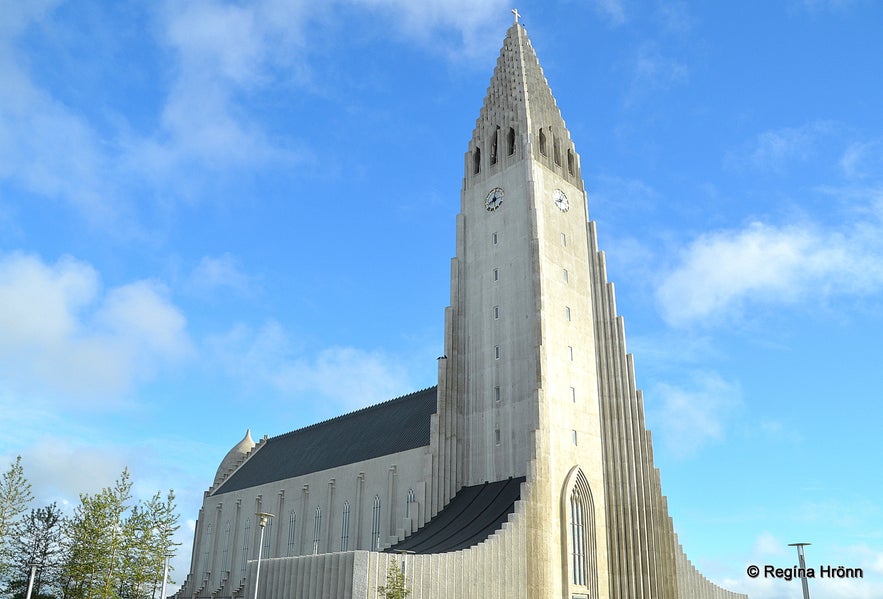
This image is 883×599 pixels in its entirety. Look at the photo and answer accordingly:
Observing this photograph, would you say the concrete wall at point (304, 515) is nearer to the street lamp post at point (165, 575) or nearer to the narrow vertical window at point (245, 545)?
the narrow vertical window at point (245, 545)

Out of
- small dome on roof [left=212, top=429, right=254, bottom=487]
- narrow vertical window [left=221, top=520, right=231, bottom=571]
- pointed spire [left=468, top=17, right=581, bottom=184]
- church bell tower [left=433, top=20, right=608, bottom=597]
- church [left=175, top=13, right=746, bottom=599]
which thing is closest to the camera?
church [left=175, top=13, right=746, bottom=599]

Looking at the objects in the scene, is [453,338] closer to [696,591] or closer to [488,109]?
[488,109]

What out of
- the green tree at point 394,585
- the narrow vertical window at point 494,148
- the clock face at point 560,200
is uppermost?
the narrow vertical window at point 494,148

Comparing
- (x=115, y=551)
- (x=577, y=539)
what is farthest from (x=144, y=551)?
(x=577, y=539)

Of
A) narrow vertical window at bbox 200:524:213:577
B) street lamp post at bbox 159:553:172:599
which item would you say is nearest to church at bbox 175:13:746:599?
street lamp post at bbox 159:553:172:599

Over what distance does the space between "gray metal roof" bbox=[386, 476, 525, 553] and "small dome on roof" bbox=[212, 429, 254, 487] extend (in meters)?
43.4

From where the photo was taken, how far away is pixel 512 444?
5456 centimetres

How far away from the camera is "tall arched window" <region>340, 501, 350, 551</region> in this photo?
206 ft

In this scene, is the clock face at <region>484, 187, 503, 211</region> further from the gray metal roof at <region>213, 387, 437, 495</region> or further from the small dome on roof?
the small dome on roof

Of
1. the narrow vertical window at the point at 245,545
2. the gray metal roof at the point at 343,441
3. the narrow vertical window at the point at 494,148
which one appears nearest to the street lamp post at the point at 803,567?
the gray metal roof at the point at 343,441

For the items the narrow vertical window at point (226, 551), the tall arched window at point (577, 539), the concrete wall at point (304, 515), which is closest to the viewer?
the tall arched window at point (577, 539)

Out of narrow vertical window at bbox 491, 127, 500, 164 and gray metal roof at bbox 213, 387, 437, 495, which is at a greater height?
narrow vertical window at bbox 491, 127, 500, 164

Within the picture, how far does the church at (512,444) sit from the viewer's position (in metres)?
48.2

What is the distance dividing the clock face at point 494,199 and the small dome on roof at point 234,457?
46741 mm
